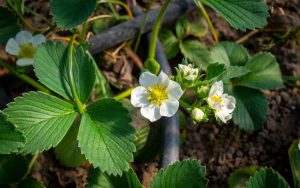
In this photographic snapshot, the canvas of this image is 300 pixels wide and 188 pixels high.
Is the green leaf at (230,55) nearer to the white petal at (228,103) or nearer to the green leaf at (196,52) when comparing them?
the green leaf at (196,52)

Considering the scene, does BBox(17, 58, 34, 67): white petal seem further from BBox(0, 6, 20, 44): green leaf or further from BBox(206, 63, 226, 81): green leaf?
BBox(206, 63, 226, 81): green leaf

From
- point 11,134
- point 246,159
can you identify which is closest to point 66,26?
point 11,134

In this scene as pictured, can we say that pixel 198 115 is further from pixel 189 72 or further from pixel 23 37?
pixel 23 37

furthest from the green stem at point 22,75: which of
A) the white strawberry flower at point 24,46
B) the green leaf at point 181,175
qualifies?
the green leaf at point 181,175

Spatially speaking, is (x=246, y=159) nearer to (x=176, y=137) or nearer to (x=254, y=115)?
(x=254, y=115)

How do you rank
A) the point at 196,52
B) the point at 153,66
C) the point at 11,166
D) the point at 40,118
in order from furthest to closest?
the point at 196,52 → the point at 153,66 → the point at 11,166 → the point at 40,118

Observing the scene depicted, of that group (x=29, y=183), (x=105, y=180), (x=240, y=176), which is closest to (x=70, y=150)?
(x=29, y=183)
